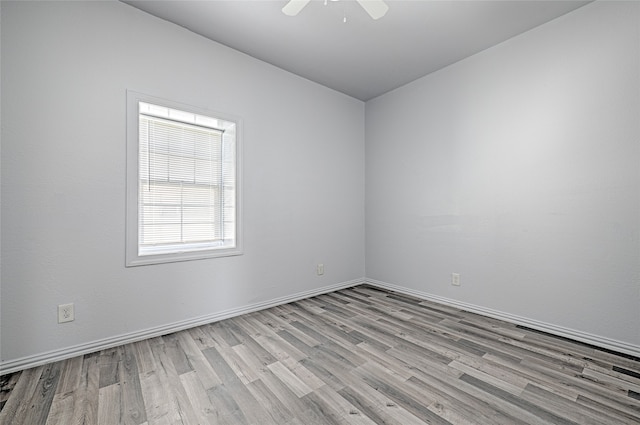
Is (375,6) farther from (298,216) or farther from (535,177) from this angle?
(298,216)

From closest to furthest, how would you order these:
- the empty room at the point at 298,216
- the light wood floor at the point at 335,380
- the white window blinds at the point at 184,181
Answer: the light wood floor at the point at 335,380, the empty room at the point at 298,216, the white window blinds at the point at 184,181

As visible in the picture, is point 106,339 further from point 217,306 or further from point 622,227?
point 622,227

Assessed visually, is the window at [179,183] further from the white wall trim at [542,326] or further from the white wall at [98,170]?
the white wall trim at [542,326]

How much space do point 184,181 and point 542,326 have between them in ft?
11.6

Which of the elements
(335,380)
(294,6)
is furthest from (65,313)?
(294,6)

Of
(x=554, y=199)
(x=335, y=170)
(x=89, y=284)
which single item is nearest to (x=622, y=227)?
(x=554, y=199)

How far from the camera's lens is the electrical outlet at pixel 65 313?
202 cm

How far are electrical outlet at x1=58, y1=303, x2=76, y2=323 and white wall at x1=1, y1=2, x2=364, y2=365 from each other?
0.13ft

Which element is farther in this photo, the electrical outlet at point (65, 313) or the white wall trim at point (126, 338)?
the electrical outlet at point (65, 313)

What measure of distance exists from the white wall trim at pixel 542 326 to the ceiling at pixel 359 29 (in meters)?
2.64

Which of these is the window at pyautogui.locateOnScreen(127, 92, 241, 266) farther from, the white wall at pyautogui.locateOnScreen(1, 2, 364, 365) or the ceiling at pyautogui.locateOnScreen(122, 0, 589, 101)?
the ceiling at pyautogui.locateOnScreen(122, 0, 589, 101)

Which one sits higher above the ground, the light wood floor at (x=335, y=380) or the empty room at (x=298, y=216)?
the empty room at (x=298, y=216)

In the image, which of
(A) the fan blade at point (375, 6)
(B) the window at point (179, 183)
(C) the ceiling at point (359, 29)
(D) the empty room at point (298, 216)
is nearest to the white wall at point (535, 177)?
(D) the empty room at point (298, 216)

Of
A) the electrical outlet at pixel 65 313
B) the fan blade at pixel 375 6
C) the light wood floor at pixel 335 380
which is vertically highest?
the fan blade at pixel 375 6
